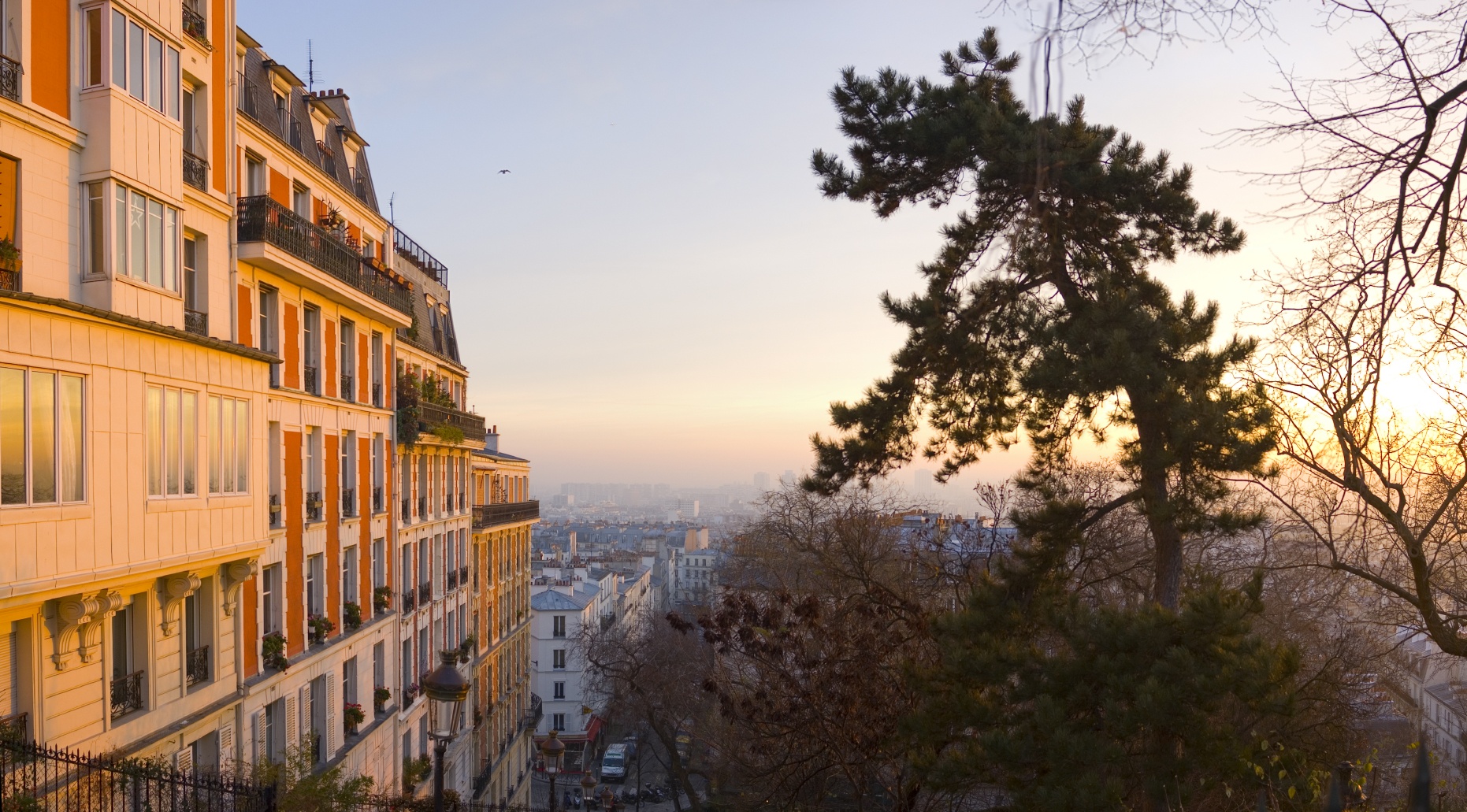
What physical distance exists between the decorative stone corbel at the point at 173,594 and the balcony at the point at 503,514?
21115 mm

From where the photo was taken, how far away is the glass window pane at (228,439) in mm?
13180

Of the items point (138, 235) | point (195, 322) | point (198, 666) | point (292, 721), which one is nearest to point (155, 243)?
point (138, 235)

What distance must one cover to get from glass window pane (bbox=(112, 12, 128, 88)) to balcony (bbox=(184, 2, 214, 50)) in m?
1.96

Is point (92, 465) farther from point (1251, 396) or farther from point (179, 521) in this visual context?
point (1251, 396)

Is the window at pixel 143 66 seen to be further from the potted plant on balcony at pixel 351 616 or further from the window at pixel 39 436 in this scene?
the potted plant on balcony at pixel 351 616

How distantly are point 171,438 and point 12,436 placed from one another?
102 inches

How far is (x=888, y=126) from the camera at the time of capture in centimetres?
1206

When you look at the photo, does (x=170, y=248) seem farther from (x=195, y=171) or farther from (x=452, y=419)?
(x=452, y=419)

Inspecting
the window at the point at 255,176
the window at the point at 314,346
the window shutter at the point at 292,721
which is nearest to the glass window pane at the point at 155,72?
the window at the point at 255,176

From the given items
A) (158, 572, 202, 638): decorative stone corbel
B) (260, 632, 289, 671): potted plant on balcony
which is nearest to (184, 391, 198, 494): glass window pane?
(158, 572, 202, 638): decorative stone corbel

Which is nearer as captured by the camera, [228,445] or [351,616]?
[228,445]

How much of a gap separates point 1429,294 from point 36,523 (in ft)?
40.4

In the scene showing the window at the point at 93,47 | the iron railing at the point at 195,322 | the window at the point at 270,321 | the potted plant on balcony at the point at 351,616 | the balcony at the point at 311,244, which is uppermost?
the window at the point at 93,47

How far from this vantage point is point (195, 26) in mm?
13695
